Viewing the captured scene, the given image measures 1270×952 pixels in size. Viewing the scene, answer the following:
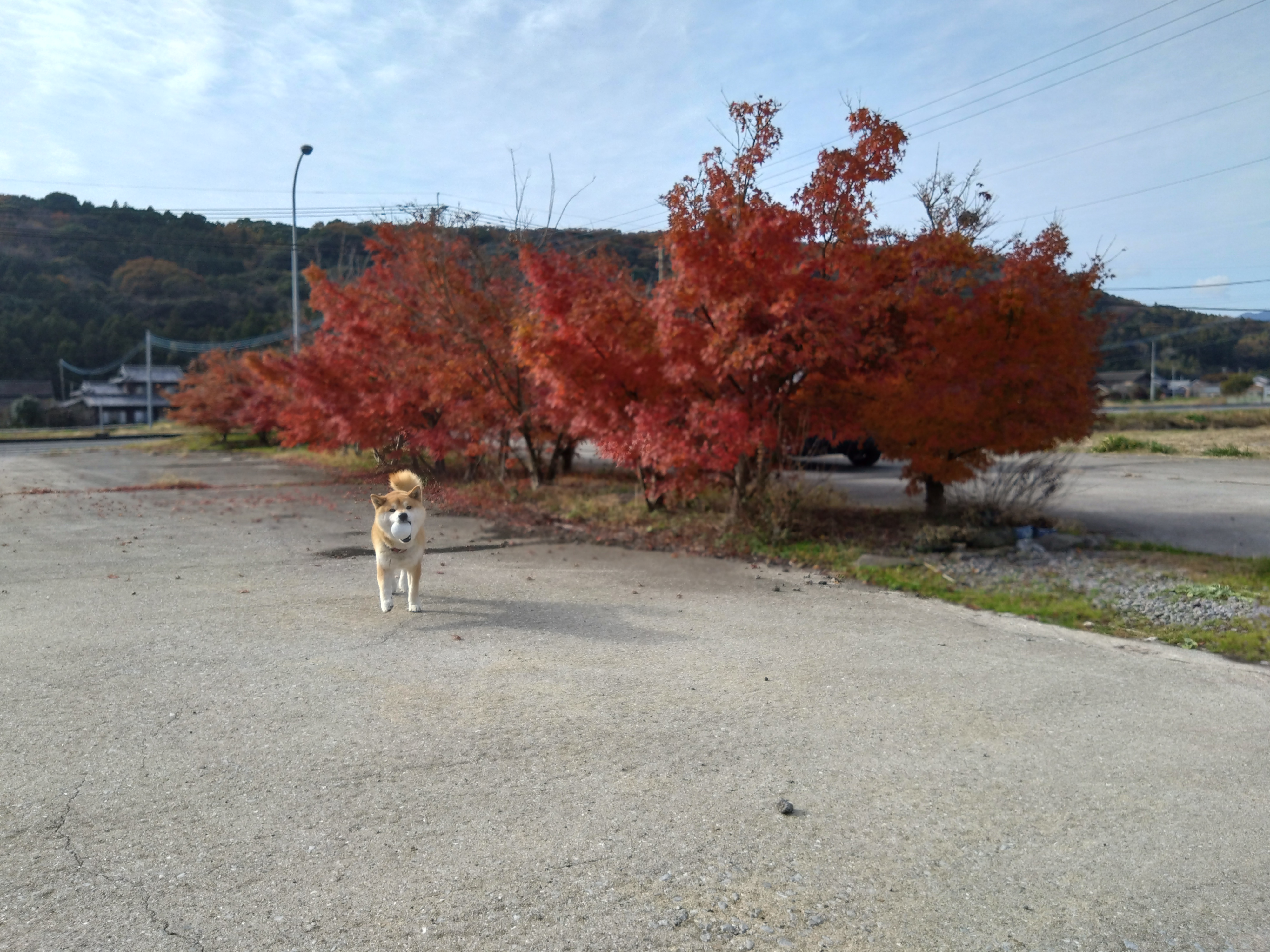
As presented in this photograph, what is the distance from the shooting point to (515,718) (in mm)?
4785

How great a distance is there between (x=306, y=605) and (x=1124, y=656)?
6350 mm

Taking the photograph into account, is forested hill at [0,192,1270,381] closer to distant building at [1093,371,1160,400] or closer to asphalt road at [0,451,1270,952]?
distant building at [1093,371,1160,400]

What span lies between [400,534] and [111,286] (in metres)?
79.5

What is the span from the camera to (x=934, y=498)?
11336 mm

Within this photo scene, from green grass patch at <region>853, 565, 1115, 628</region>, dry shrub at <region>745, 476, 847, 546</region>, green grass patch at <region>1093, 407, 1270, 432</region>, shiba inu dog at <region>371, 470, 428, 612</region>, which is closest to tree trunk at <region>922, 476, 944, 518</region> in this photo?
dry shrub at <region>745, 476, 847, 546</region>

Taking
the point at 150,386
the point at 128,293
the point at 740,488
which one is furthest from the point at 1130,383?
the point at 128,293

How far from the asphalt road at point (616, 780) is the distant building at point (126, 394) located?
6754cm

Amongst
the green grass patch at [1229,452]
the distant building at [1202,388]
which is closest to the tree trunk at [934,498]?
the green grass patch at [1229,452]

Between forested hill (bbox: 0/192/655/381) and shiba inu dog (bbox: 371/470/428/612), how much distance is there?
62651 millimetres

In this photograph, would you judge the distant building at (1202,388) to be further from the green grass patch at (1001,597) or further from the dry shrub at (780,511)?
the green grass patch at (1001,597)

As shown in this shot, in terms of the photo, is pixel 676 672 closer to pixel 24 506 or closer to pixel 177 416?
pixel 24 506

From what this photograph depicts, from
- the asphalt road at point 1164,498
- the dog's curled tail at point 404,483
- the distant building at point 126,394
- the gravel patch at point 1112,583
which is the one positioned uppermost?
the distant building at point 126,394

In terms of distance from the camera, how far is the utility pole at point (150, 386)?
2238 inches

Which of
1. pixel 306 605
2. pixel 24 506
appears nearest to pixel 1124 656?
pixel 306 605
